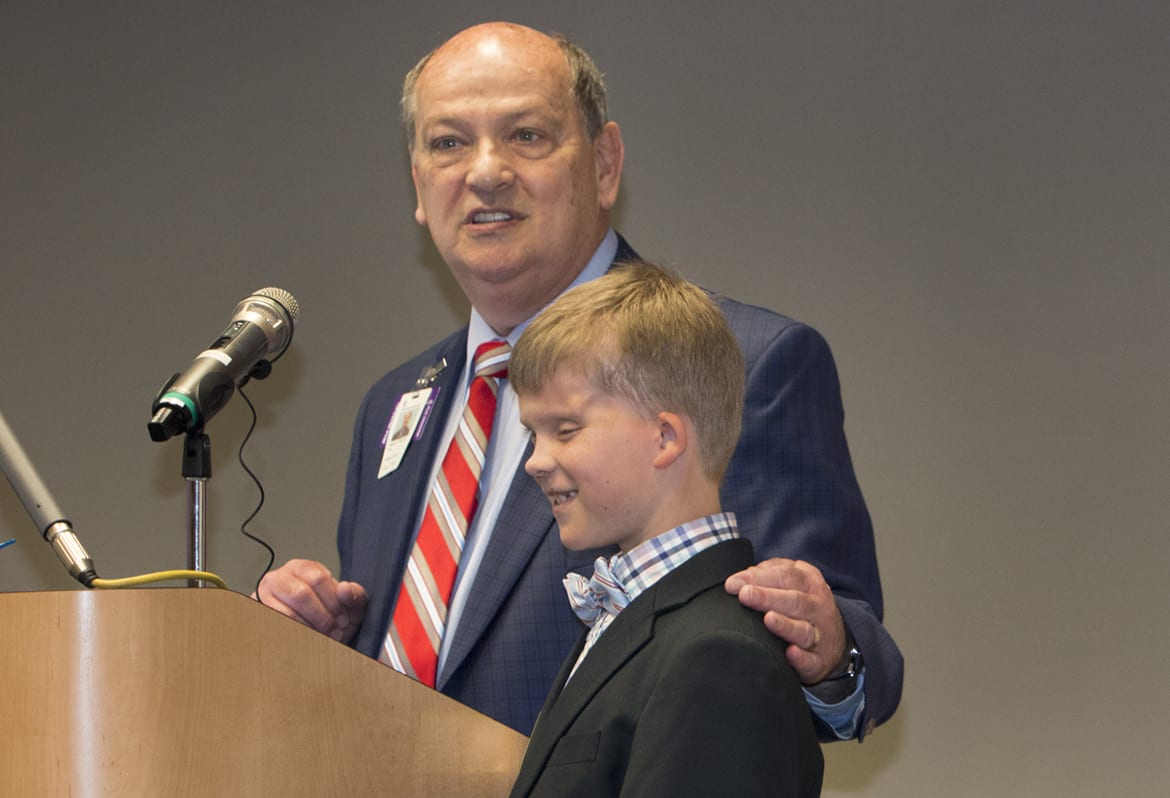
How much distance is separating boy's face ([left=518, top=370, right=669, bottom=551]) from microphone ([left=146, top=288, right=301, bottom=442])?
1.60ft

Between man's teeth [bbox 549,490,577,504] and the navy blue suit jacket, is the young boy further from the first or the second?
the navy blue suit jacket

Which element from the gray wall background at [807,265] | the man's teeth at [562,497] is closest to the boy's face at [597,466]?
the man's teeth at [562,497]

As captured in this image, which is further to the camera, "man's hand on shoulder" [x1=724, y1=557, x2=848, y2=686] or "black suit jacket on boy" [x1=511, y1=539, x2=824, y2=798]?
"man's hand on shoulder" [x1=724, y1=557, x2=848, y2=686]

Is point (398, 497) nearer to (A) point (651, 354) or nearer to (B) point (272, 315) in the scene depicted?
(B) point (272, 315)

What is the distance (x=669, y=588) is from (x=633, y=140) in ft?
8.35

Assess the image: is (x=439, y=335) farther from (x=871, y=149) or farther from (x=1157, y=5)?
(x=1157, y=5)

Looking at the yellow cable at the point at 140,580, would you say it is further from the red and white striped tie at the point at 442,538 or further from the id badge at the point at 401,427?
the id badge at the point at 401,427

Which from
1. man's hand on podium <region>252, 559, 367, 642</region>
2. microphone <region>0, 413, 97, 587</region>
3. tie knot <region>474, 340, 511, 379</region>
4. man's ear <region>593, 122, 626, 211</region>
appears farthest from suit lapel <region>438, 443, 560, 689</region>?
man's ear <region>593, 122, 626, 211</region>

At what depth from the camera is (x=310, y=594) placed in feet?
6.07

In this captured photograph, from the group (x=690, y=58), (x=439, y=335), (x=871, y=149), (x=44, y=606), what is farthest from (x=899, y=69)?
(x=44, y=606)

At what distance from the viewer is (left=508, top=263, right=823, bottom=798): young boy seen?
116cm

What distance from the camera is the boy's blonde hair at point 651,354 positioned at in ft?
4.49

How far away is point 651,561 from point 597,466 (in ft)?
0.34

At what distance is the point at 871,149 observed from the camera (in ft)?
11.7
